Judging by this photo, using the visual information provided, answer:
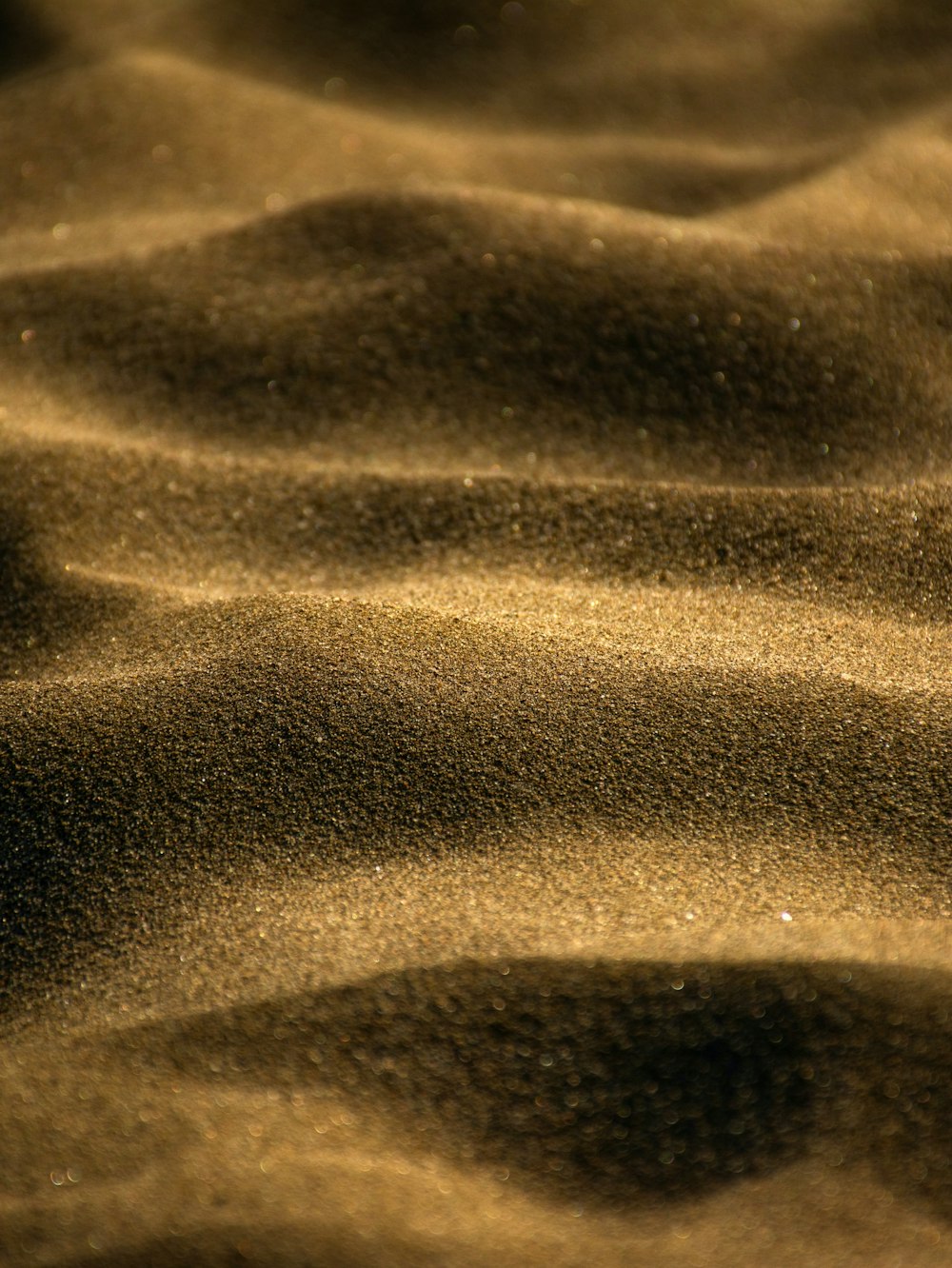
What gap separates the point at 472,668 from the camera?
1052mm

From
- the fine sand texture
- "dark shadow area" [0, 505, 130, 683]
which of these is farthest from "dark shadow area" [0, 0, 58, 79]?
"dark shadow area" [0, 505, 130, 683]

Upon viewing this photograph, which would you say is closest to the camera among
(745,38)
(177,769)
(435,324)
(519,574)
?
(177,769)

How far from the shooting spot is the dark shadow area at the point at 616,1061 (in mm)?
741

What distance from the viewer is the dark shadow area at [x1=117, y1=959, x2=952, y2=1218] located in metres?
0.74

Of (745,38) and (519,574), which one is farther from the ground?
(745,38)

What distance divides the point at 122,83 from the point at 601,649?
1.44 meters

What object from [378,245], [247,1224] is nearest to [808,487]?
[378,245]

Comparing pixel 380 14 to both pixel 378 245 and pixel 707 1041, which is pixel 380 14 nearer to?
pixel 378 245

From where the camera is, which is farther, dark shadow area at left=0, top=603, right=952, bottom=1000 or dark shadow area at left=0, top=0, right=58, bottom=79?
dark shadow area at left=0, top=0, right=58, bottom=79

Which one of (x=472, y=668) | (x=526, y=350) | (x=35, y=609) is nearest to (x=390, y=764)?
(x=472, y=668)

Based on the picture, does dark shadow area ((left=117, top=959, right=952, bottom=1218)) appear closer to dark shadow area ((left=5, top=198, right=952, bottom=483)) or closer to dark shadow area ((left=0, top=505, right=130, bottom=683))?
dark shadow area ((left=0, top=505, right=130, bottom=683))

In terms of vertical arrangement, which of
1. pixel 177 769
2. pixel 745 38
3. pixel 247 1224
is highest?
pixel 745 38

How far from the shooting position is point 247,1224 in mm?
698

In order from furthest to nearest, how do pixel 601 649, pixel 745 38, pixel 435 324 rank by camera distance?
1. pixel 745 38
2. pixel 435 324
3. pixel 601 649
